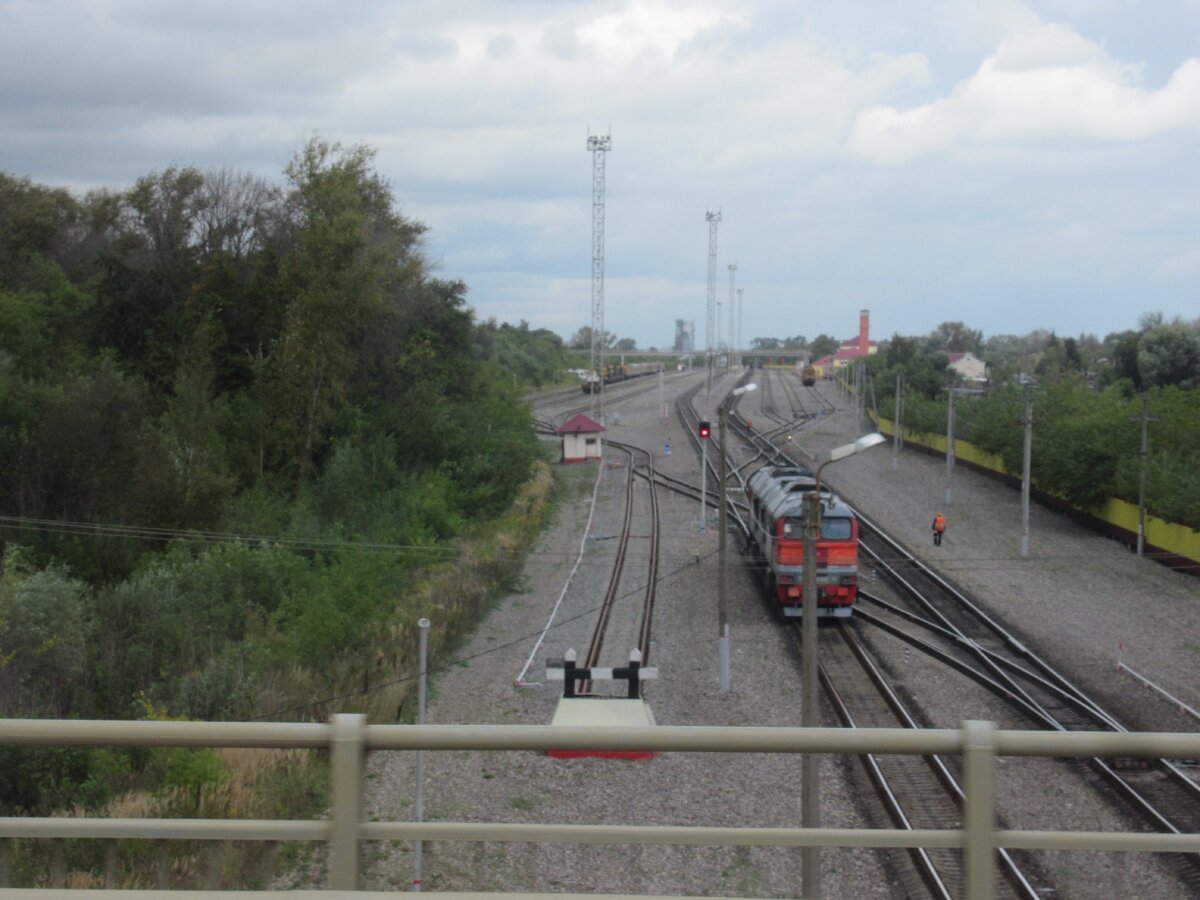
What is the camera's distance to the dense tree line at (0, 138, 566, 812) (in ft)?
56.9

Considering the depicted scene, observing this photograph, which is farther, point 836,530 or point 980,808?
point 836,530

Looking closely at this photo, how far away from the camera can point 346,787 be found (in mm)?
2289

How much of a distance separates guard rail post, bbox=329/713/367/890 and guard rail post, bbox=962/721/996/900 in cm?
125

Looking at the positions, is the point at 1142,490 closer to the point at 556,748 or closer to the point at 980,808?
the point at 980,808

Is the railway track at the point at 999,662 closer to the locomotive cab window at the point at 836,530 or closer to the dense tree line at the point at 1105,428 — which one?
the locomotive cab window at the point at 836,530

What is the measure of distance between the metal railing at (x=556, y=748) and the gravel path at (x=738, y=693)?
12cm

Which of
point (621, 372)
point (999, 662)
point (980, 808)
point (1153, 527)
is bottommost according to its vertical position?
point (999, 662)

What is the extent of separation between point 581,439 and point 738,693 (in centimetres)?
2626

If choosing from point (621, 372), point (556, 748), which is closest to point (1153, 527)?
point (556, 748)

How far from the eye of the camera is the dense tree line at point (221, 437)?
1734 centimetres

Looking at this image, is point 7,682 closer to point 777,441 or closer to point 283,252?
point 283,252

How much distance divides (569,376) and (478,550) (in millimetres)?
73056

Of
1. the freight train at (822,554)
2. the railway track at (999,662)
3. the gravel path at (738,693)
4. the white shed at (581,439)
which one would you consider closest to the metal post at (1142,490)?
the gravel path at (738,693)

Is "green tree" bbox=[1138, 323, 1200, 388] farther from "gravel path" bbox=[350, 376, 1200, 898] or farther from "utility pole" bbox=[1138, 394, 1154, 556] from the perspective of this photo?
"utility pole" bbox=[1138, 394, 1154, 556]
